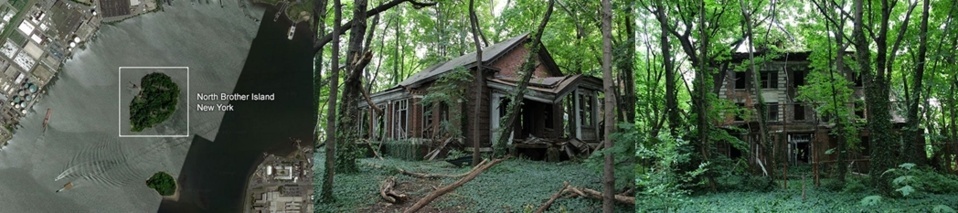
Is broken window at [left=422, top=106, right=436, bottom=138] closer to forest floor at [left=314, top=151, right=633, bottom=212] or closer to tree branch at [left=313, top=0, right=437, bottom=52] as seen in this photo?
forest floor at [left=314, top=151, right=633, bottom=212]

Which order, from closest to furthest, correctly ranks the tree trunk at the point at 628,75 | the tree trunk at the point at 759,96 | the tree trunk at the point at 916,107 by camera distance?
the tree trunk at the point at 916,107
the tree trunk at the point at 759,96
the tree trunk at the point at 628,75

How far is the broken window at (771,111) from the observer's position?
344 cm

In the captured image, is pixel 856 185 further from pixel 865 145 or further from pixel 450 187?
pixel 450 187

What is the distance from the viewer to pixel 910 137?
329 cm

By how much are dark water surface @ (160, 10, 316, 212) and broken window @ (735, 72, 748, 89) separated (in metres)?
2.72

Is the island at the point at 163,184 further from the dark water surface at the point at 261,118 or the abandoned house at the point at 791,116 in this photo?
the abandoned house at the point at 791,116

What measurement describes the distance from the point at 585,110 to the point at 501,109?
573 millimetres

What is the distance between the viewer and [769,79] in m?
3.45

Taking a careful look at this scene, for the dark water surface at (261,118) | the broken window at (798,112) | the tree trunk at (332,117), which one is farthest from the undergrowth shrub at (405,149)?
the broken window at (798,112)

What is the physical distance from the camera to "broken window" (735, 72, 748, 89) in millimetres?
3547

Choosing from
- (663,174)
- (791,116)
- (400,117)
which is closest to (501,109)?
(400,117)

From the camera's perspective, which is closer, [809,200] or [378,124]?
[809,200]

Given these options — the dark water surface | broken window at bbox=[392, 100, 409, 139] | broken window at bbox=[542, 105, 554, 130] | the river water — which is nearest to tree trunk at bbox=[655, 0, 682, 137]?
broken window at bbox=[542, 105, 554, 130]

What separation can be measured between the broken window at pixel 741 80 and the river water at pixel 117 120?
3.11 metres
